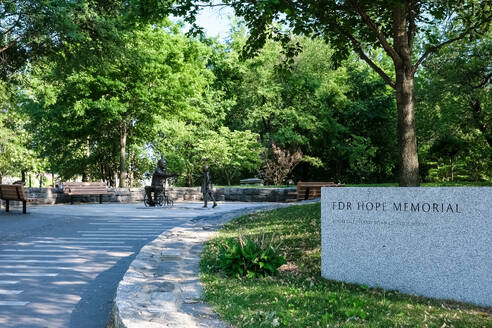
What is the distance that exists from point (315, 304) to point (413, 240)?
4.82 feet

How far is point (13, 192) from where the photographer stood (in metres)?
14.4

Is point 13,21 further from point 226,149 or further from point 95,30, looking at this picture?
point 226,149

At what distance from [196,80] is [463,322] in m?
23.4

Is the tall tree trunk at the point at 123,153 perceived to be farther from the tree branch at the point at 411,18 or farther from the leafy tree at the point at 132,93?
the tree branch at the point at 411,18

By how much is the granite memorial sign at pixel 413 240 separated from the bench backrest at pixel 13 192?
11.8 m

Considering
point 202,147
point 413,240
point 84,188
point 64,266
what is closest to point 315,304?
point 413,240

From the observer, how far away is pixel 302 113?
29.6 m

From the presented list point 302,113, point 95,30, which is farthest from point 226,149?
point 95,30

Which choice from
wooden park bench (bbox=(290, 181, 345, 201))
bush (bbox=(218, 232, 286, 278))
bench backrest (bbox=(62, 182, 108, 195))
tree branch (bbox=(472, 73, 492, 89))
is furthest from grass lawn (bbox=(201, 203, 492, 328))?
bench backrest (bbox=(62, 182, 108, 195))

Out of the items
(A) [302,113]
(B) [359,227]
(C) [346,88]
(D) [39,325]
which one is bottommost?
(D) [39,325]

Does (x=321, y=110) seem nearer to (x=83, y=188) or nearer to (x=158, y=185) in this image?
(x=158, y=185)

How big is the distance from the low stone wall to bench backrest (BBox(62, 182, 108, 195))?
737 mm

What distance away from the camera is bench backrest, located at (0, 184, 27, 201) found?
13992 millimetres

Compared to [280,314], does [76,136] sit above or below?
above
